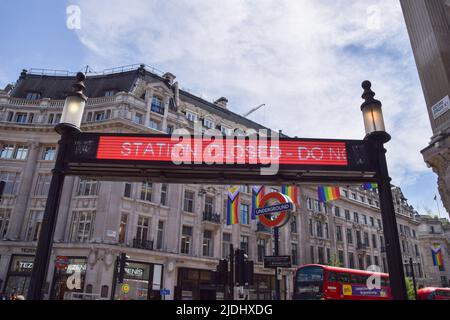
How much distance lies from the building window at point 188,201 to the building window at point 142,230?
15.2 feet

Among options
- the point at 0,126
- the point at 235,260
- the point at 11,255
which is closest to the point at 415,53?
the point at 235,260

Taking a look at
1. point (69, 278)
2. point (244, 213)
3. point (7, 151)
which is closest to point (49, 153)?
point (7, 151)

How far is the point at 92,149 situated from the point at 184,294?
2808 cm

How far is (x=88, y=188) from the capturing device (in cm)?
3050

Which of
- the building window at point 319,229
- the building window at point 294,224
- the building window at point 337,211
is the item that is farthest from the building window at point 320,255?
the building window at point 337,211

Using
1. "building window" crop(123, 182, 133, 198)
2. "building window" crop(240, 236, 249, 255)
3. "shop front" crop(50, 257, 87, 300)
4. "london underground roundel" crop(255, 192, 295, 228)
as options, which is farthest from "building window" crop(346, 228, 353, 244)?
"london underground roundel" crop(255, 192, 295, 228)

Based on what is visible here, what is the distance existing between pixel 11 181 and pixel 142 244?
47.1ft

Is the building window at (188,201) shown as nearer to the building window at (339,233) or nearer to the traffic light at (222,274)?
the traffic light at (222,274)

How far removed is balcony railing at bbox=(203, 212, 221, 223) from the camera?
3509cm

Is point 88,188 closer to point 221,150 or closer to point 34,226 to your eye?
point 34,226

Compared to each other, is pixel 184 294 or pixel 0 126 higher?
pixel 0 126

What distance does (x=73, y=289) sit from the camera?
2667 centimetres

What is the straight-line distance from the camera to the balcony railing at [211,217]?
35.1 m

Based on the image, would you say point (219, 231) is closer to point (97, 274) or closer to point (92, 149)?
point (97, 274)
